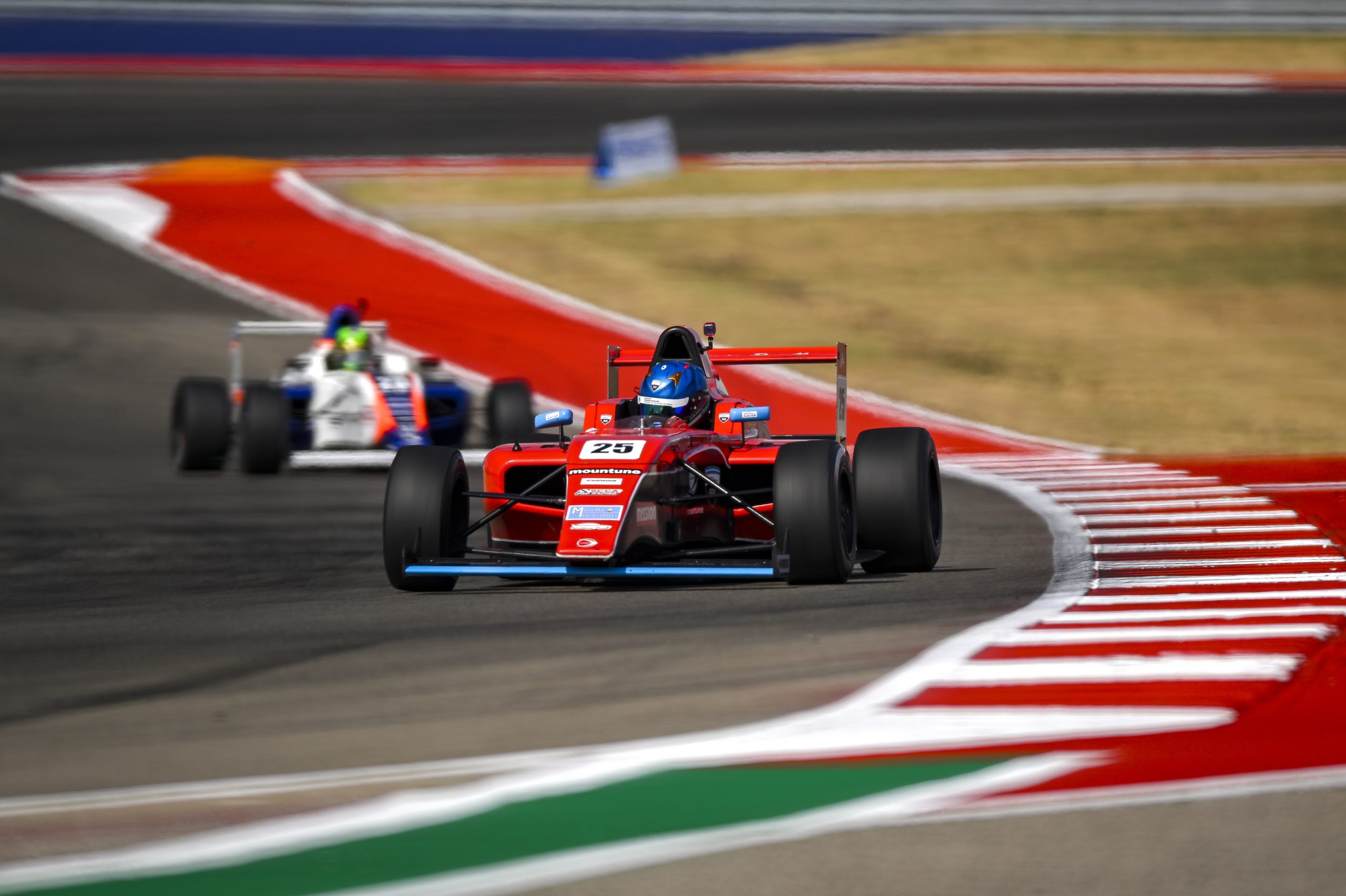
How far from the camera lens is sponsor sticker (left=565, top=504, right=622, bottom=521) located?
8523 mm

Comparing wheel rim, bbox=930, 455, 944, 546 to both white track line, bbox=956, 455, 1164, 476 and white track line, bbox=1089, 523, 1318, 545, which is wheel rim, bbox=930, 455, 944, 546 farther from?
white track line, bbox=956, 455, 1164, 476

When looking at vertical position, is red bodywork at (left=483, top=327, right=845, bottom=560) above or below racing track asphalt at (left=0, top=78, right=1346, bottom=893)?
above

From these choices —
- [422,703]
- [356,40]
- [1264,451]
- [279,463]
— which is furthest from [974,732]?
[356,40]

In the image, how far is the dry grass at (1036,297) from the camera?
2025 cm

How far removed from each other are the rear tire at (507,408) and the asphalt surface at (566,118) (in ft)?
50.4

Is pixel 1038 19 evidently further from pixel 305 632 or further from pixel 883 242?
pixel 305 632

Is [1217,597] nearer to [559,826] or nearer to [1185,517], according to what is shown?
[1185,517]

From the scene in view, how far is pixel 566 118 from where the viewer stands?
1298 inches

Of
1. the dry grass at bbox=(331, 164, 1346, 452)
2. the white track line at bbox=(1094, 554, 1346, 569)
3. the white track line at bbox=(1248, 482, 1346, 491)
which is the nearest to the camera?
the white track line at bbox=(1094, 554, 1346, 569)

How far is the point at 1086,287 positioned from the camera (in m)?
25.6

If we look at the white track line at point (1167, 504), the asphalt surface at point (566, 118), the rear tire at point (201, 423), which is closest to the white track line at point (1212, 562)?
the white track line at point (1167, 504)

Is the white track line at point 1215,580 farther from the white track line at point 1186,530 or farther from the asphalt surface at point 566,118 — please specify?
the asphalt surface at point 566,118

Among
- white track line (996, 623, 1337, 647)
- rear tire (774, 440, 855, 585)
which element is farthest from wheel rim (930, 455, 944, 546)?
white track line (996, 623, 1337, 647)

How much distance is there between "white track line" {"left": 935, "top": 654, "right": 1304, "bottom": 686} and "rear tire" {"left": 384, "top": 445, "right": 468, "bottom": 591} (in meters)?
3.31
